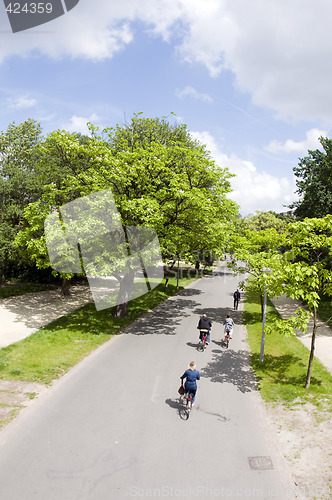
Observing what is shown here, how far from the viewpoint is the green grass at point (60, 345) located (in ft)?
34.8

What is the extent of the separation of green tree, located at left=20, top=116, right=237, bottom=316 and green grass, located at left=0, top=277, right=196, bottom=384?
5.77ft

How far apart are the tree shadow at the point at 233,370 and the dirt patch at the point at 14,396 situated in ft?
18.4

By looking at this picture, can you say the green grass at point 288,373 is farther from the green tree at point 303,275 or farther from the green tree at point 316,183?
the green tree at point 316,183

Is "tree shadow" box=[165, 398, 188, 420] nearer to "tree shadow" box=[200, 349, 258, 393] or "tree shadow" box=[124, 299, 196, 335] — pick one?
"tree shadow" box=[200, 349, 258, 393]

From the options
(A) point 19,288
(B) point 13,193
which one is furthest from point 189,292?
(B) point 13,193

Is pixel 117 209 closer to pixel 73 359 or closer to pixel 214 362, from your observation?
pixel 73 359

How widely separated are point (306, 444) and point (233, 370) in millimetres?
4328

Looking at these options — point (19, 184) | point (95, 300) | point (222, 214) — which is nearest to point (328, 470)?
point (222, 214)

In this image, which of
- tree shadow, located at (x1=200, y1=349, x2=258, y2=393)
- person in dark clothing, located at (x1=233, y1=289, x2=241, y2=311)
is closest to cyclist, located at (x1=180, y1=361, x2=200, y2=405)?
→ tree shadow, located at (x1=200, y1=349, x2=258, y2=393)

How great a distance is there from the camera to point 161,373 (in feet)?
36.2

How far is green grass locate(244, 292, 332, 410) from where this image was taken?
382 inches

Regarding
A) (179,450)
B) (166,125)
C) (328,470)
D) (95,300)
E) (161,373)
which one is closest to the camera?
(328,470)

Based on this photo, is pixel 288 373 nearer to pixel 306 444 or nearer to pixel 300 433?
pixel 300 433

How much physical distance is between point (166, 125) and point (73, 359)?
2741 cm
